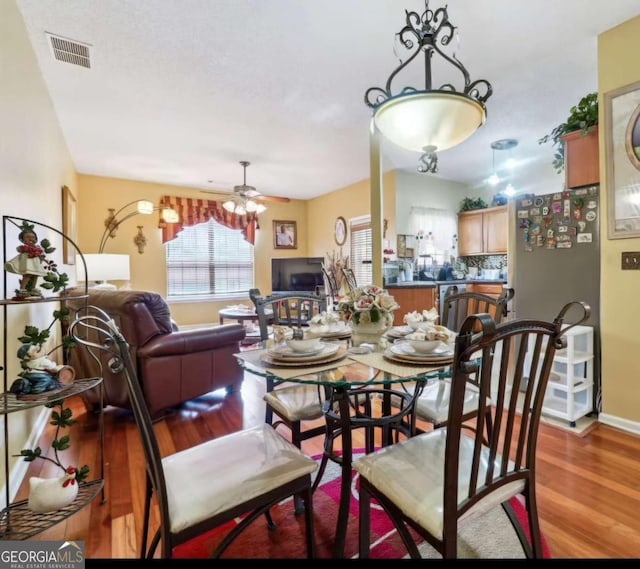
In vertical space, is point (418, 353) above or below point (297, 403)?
above

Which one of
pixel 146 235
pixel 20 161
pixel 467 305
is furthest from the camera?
pixel 146 235

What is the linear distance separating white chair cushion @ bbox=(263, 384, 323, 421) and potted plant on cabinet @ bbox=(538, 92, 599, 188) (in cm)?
250

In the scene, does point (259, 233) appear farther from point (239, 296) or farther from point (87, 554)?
point (87, 554)

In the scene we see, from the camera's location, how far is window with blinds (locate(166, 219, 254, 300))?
6191 millimetres

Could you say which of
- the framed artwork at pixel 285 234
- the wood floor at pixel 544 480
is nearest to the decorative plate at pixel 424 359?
the wood floor at pixel 544 480

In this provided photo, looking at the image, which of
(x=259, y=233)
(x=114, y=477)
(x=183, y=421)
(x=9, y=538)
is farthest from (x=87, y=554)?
(x=259, y=233)

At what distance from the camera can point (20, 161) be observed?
210 centimetres

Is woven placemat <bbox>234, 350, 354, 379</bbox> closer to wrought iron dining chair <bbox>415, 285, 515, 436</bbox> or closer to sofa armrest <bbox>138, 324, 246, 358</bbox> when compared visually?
wrought iron dining chair <bbox>415, 285, 515, 436</bbox>

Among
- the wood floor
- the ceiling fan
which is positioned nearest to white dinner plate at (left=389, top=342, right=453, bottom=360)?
the wood floor

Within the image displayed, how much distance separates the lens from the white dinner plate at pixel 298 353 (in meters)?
1.41

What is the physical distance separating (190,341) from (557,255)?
9.57ft

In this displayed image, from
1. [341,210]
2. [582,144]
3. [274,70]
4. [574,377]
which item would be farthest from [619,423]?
[341,210]

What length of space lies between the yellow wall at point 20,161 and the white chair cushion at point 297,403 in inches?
50.7

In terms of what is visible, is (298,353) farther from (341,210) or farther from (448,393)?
(341,210)
